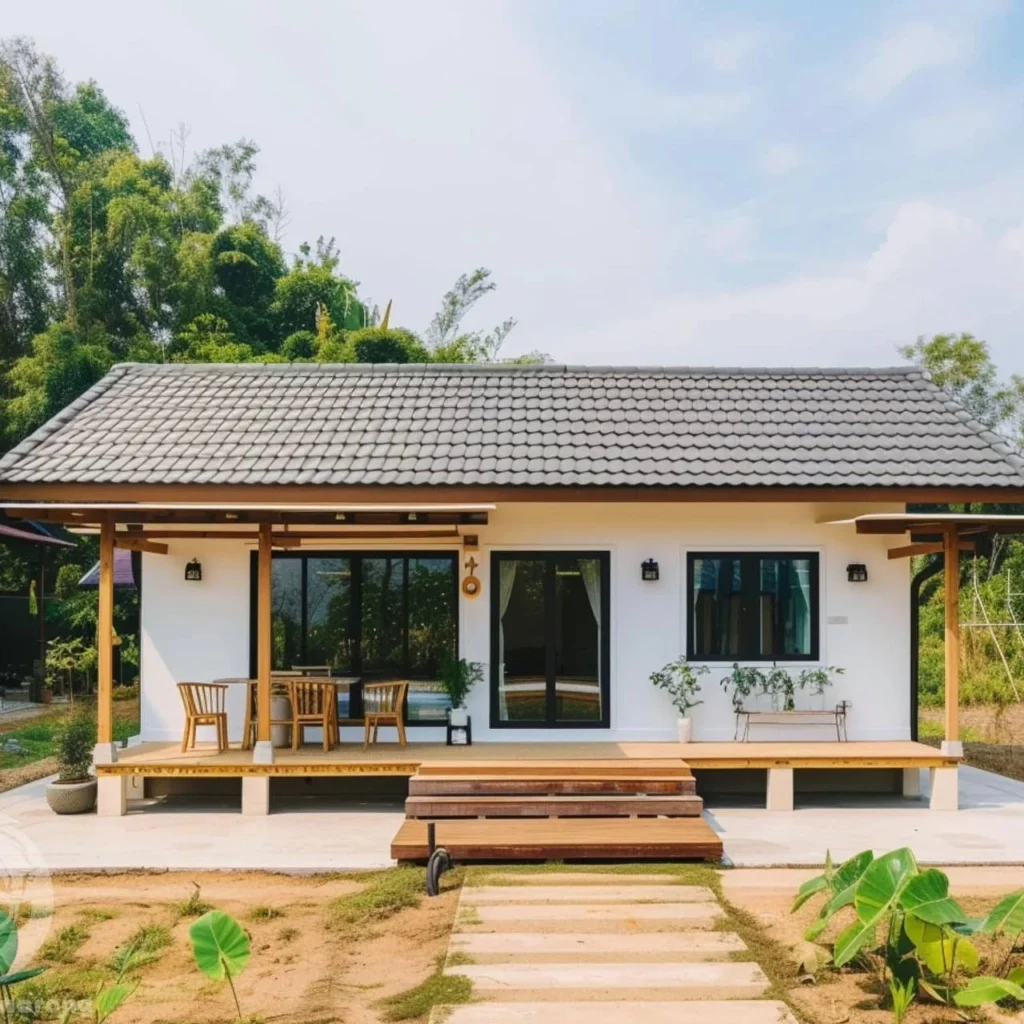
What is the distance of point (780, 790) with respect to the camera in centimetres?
895

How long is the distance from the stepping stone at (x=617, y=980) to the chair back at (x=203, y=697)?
16.7ft

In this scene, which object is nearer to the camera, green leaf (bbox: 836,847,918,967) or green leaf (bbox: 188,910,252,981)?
green leaf (bbox: 188,910,252,981)

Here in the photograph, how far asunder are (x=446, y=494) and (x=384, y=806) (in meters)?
2.91

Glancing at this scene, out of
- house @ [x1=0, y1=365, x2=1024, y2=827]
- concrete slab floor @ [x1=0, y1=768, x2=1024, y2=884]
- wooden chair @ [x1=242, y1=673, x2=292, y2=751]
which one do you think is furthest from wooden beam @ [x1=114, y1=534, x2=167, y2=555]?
concrete slab floor @ [x1=0, y1=768, x2=1024, y2=884]

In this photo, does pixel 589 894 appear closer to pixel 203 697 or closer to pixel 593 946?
pixel 593 946

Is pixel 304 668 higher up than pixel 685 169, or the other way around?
pixel 685 169

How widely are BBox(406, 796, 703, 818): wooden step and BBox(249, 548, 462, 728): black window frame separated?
84.5 inches

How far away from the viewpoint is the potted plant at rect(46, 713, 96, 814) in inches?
347

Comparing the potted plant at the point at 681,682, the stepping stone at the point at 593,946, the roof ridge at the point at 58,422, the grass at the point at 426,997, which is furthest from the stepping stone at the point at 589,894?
the roof ridge at the point at 58,422

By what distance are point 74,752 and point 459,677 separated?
3.45m

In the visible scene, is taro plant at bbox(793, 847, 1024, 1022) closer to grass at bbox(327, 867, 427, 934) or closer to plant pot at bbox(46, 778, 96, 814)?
grass at bbox(327, 867, 427, 934)

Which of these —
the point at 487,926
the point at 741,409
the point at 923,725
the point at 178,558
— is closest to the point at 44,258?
the point at 178,558

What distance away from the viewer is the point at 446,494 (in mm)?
9758

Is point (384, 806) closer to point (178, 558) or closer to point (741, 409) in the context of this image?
point (178, 558)
